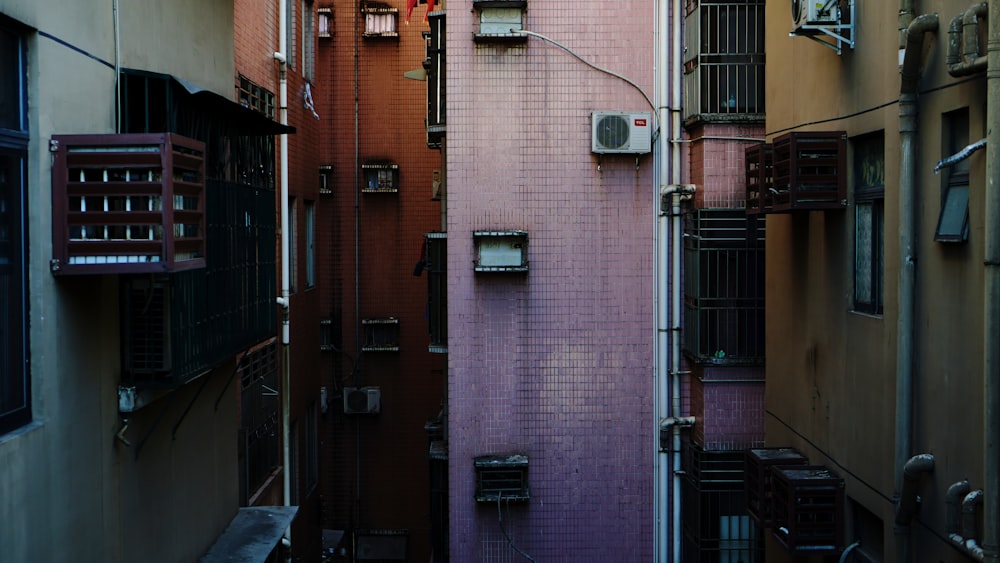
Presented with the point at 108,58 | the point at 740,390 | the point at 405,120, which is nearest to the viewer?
the point at 108,58

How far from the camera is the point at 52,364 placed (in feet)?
22.3

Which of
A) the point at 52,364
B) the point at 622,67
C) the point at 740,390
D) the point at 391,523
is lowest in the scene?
the point at 391,523

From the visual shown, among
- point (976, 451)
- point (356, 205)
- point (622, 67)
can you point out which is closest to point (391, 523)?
point (356, 205)

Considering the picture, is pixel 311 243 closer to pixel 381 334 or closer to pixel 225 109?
pixel 381 334

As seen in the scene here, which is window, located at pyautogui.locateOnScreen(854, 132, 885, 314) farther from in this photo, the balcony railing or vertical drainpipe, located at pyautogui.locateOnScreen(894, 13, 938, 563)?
the balcony railing

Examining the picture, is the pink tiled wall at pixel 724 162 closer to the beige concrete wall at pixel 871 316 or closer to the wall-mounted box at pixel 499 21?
the beige concrete wall at pixel 871 316

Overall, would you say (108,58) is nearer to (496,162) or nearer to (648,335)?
(496,162)

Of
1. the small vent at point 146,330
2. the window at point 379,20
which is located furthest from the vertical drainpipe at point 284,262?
the small vent at point 146,330

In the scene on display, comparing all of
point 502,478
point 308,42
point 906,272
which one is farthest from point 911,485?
point 308,42

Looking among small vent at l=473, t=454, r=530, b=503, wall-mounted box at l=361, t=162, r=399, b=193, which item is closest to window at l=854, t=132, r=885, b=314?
small vent at l=473, t=454, r=530, b=503

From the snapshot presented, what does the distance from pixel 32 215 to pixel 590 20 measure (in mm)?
8672

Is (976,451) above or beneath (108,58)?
beneath

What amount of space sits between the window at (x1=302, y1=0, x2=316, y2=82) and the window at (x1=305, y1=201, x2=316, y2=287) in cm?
223

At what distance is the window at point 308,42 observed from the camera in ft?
58.6
